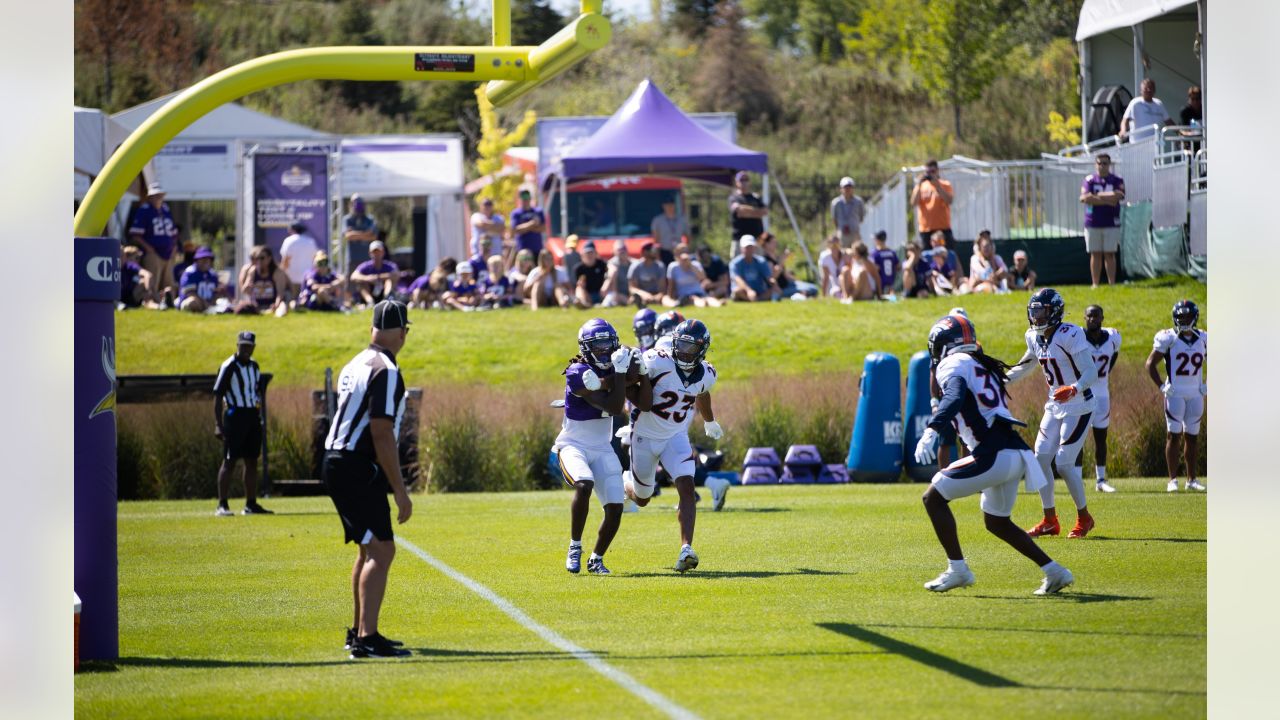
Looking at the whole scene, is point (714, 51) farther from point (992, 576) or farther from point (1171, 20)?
point (992, 576)

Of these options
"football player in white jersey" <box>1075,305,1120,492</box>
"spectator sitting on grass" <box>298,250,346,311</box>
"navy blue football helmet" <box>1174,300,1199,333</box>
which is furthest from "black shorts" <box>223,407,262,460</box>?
"navy blue football helmet" <box>1174,300,1199,333</box>

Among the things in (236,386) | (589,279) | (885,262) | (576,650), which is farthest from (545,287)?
(576,650)

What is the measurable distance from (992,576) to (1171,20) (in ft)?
52.8

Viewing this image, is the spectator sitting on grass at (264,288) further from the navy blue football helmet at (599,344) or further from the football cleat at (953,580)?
the football cleat at (953,580)

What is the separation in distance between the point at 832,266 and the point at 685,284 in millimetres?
2388

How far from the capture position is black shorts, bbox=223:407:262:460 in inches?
675

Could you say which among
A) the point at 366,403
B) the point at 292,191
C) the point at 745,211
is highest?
the point at 292,191

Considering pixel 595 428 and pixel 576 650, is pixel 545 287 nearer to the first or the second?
pixel 595 428

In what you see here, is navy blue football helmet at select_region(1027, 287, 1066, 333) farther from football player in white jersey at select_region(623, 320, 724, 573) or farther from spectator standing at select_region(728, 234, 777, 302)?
spectator standing at select_region(728, 234, 777, 302)

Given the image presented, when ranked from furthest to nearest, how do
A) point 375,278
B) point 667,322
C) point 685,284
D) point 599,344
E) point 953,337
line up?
point 375,278 → point 685,284 → point 667,322 → point 599,344 → point 953,337

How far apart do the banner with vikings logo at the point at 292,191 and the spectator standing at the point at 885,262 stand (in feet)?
28.9

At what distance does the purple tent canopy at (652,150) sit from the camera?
25734 mm

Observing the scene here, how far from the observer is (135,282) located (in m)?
24.7

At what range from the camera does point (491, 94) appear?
379 inches
